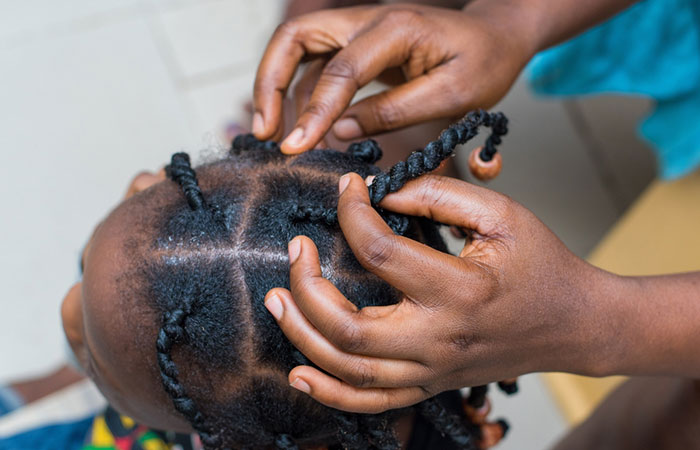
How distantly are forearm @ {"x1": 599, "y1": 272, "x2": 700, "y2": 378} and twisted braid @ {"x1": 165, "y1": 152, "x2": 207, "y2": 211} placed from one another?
14.9 inches

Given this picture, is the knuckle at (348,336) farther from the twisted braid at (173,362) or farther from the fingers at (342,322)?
the twisted braid at (173,362)

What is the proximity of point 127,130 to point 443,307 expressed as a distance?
140 cm

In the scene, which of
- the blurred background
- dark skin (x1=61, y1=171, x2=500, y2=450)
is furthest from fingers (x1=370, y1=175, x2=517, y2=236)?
the blurred background

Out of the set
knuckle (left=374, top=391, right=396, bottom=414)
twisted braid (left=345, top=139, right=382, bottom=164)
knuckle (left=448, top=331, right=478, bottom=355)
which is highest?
twisted braid (left=345, top=139, right=382, bottom=164)

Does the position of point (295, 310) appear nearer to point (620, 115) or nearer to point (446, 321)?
point (446, 321)

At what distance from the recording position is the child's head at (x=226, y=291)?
544mm

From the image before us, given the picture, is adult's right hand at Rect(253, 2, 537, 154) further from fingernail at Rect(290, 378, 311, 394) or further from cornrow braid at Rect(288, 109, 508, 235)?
fingernail at Rect(290, 378, 311, 394)

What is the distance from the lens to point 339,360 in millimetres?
471

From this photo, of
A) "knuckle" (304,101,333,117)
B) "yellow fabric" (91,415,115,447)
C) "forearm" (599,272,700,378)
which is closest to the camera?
"forearm" (599,272,700,378)

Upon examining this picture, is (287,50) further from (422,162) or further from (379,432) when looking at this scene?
(379,432)

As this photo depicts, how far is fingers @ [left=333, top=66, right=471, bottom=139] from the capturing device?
2.40 feet

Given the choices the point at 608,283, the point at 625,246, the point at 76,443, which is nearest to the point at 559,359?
the point at 608,283

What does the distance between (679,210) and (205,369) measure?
1.07 meters

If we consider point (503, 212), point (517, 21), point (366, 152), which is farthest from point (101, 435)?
point (517, 21)
